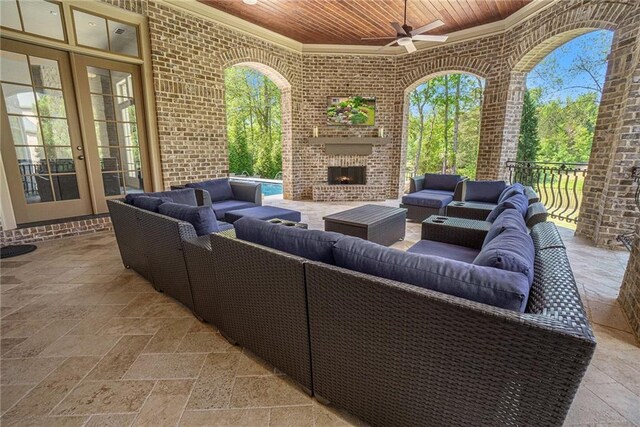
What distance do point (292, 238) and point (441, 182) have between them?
4.51 meters

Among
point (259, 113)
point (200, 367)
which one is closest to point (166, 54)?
point (200, 367)

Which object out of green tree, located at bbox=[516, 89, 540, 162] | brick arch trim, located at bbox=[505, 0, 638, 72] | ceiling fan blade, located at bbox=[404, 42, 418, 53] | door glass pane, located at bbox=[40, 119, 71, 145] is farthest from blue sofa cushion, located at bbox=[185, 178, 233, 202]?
green tree, located at bbox=[516, 89, 540, 162]

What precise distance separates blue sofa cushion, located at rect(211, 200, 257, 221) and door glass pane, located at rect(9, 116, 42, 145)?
2.29 meters

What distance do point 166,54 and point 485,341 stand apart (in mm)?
5376

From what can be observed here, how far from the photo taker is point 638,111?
3191 millimetres

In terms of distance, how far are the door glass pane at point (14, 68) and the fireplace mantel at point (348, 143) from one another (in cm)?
461

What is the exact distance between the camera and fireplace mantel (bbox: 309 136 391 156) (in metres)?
6.72

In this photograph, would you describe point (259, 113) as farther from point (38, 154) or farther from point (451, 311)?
point (451, 311)

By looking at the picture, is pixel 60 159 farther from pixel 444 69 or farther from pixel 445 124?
pixel 445 124

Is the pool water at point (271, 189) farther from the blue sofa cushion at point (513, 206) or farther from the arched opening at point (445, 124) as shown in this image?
the blue sofa cushion at point (513, 206)

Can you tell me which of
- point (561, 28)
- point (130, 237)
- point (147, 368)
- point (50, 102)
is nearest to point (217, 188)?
point (130, 237)

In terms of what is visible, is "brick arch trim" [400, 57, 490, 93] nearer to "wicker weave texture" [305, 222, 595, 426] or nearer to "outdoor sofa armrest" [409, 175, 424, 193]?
"outdoor sofa armrest" [409, 175, 424, 193]

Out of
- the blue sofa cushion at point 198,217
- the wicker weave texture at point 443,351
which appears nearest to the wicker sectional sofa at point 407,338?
the wicker weave texture at point 443,351

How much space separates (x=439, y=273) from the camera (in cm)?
108
